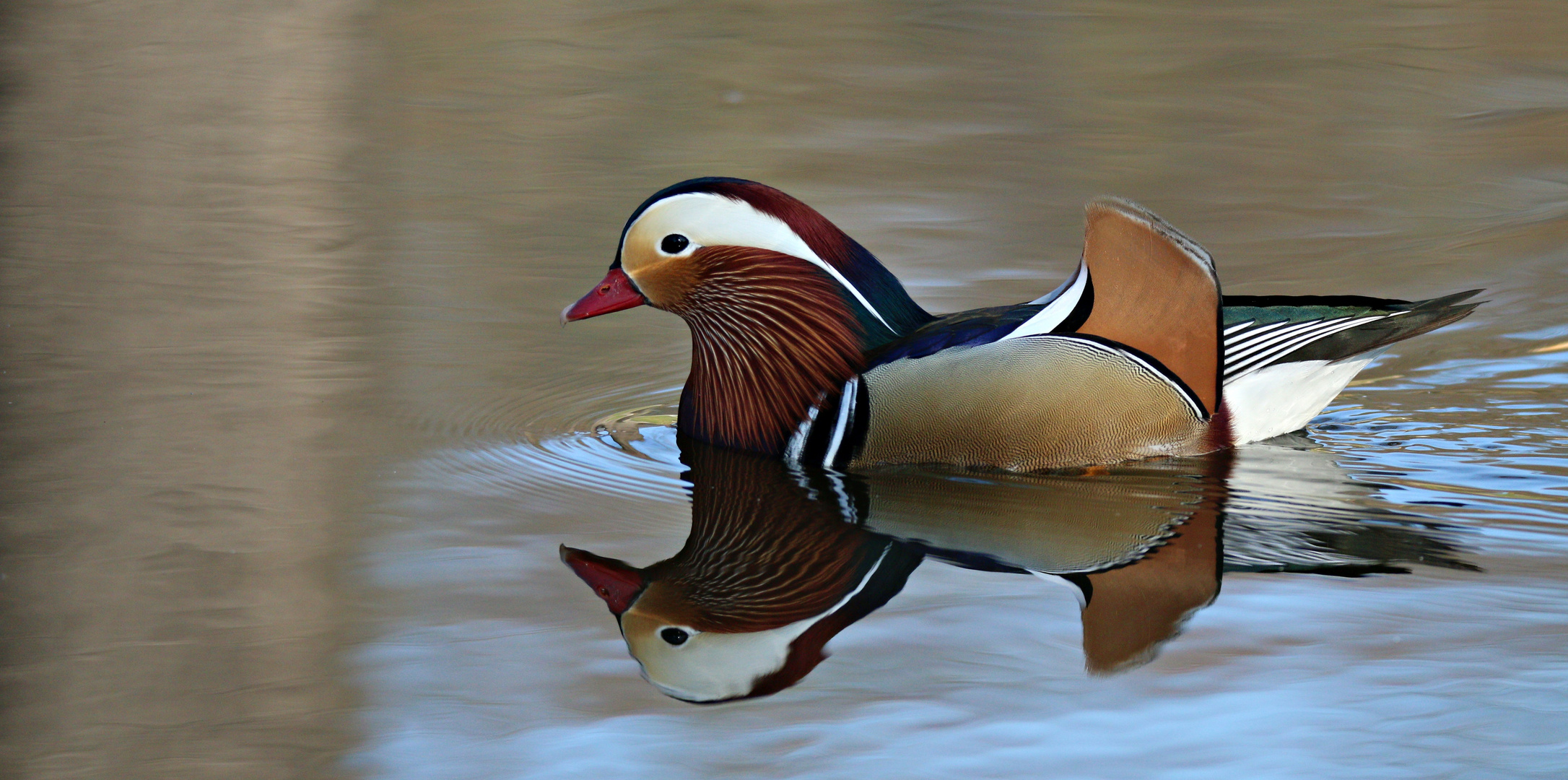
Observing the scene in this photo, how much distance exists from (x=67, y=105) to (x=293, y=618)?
8.15 metres

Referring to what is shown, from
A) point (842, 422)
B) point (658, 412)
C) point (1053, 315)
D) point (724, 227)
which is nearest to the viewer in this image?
point (1053, 315)

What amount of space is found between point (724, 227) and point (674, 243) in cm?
16

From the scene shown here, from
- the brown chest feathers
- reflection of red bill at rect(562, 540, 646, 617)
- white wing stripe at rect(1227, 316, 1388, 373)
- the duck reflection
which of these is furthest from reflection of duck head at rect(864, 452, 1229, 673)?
reflection of red bill at rect(562, 540, 646, 617)

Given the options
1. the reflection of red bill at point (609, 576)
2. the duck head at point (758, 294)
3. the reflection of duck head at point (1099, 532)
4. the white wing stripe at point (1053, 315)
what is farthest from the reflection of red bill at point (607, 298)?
the white wing stripe at point (1053, 315)

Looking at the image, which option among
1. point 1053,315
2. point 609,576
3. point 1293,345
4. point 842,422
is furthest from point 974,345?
point 609,576

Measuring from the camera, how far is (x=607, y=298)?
5199mm

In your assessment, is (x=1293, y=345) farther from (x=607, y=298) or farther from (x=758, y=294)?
(x=607, y=298)

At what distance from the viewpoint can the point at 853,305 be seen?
5.11 m

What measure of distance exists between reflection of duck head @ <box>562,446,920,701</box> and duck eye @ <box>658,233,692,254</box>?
2.70 feet

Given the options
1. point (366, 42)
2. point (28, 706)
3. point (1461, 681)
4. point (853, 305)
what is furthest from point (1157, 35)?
point (28, 706)

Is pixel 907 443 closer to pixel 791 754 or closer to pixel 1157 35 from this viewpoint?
pixel 791 754

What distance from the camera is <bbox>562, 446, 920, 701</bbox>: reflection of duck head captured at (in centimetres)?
355

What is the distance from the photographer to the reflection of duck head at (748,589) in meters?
3.55

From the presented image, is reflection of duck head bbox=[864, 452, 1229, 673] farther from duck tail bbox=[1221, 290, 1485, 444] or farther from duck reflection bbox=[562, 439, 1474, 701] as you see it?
duck tail bbox=[1221, 290, 1485, 444]
